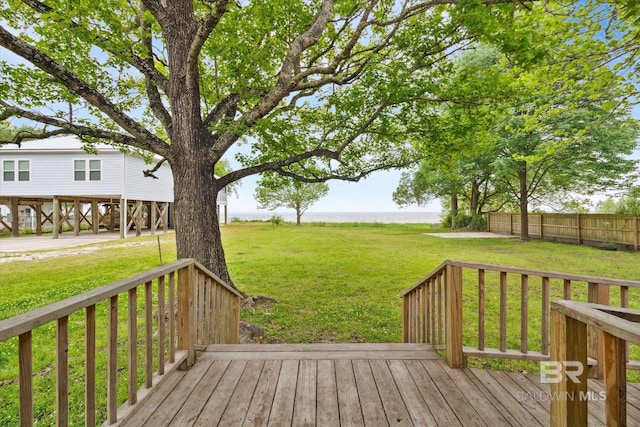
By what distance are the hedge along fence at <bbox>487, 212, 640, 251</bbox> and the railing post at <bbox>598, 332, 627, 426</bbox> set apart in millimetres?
13553

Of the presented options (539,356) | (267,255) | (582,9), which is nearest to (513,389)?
(539,356)

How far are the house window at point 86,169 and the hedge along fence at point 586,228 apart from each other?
2229 centimetres

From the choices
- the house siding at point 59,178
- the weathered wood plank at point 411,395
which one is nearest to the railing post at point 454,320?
the weathered wood plank at point 411,395

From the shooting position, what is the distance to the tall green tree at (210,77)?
160 inches

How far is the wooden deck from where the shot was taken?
6.37 ft

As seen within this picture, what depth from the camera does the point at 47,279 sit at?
7.06 m

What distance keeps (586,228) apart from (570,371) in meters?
15.0

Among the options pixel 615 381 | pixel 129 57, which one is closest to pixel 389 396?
pixel 615 381

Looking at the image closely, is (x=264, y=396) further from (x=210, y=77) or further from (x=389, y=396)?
(x=210, y=77)

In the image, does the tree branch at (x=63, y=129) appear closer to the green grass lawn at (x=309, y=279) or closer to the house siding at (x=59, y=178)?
the green grass lawn at (x=309, y=279)

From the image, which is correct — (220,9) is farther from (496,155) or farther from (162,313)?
(496,155)

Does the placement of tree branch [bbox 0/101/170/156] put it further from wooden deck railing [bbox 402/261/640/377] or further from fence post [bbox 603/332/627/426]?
fence post [bbox 603/332/627/426]

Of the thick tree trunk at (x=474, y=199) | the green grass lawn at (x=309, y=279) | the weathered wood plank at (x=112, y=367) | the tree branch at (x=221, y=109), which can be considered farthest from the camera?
the thick tree trunk at (x=474, y=199)

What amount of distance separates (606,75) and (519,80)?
1533mm
